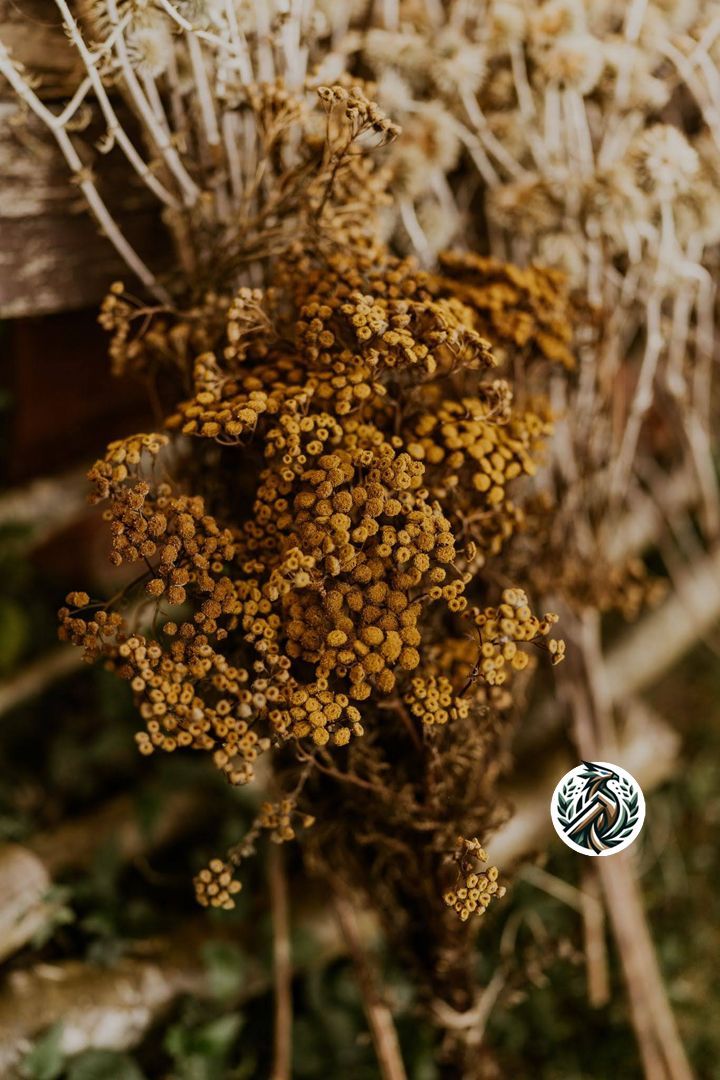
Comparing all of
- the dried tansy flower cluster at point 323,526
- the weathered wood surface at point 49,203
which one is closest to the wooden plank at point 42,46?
the weathered wood surface at point 49,203

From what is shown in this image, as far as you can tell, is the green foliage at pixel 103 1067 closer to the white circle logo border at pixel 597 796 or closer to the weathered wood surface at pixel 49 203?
the white circle logo border at pixel 597 796

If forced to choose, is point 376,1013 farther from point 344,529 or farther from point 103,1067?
point 344,529

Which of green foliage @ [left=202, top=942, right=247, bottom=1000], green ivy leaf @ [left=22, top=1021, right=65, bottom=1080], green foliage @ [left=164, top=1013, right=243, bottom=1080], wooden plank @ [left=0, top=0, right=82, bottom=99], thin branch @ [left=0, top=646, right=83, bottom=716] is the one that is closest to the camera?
wooden plank @ [left=0, top=0, right=82, bottom=99]

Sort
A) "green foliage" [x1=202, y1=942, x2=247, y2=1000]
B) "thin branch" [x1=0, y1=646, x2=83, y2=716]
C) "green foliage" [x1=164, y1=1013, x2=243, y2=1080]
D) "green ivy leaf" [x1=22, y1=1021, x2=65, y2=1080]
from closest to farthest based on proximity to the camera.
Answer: "green ivy leaf" [x1=22, y1=1021, x2=65, y2=1080], "green foliage" [x1=164, y1=1013, x2=243, y2=1080], "green foliage" [x1=202, y1=942, x2=247, y2=1000], "thin branch" [x1=0, y1=646, x2=83, y2=716]

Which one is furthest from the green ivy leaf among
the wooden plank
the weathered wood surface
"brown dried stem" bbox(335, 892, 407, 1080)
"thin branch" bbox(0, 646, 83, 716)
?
the wooden plank

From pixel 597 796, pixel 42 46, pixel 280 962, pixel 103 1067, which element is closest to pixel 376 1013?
pixel 280 962

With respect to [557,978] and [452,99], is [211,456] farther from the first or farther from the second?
[557,978]

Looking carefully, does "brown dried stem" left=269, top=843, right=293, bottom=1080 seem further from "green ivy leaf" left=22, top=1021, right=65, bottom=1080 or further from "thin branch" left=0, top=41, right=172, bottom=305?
"thin branch" left=0, top=41, right=172, bottom=305

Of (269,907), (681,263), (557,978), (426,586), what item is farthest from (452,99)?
(557,978)
